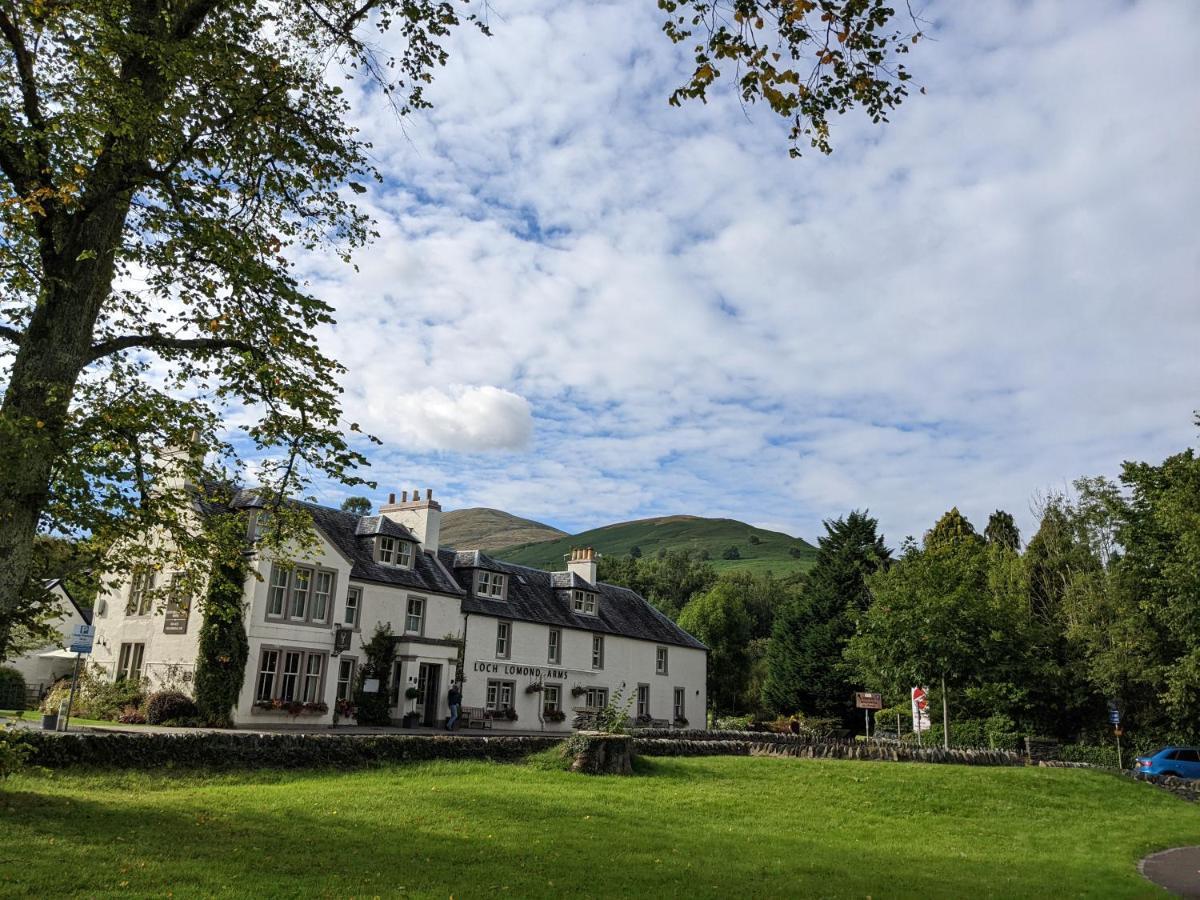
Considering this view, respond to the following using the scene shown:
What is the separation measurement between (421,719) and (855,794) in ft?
63.7

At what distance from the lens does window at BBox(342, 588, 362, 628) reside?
3380 centimetres

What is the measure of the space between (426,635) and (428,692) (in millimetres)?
2327

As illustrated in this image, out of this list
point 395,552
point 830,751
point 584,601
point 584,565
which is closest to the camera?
point 830,751

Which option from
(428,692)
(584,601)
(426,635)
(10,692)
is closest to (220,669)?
(426,635)

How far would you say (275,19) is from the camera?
13.4 m

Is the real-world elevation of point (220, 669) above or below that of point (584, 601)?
below

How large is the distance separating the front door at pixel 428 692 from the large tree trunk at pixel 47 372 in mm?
25524

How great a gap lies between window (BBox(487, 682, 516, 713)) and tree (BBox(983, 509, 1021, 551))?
129 ft

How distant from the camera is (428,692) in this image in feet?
119

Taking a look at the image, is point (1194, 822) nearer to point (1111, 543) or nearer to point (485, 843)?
point (485, 843)

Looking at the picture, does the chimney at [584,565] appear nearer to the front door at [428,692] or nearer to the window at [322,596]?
the front door at [428,692]

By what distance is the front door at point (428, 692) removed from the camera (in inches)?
1401

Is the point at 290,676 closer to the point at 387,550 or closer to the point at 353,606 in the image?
the point at 353,606

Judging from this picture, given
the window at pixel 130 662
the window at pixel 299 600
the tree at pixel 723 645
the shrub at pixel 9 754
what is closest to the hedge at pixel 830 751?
the window at pixel 299 600
